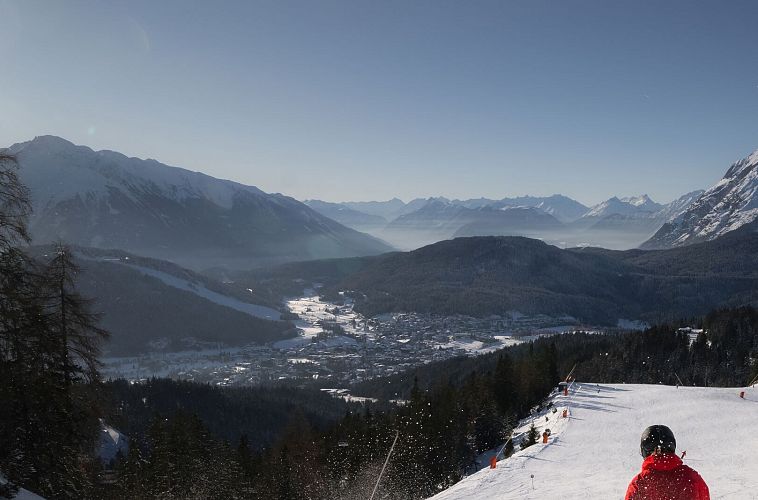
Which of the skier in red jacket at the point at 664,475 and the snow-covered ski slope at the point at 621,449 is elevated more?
the skier in red jacket at the point at 664,475

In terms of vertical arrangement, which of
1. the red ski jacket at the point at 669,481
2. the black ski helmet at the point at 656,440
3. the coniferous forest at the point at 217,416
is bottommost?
the coniferous forest at the point at 217,416

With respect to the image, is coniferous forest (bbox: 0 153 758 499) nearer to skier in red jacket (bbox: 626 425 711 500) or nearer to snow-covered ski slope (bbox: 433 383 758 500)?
snow-covered ski slope (bbox: 433 383 758 500)

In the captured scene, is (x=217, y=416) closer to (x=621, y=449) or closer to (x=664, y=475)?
(x=621, y=449)

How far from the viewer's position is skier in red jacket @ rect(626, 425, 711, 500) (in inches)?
216

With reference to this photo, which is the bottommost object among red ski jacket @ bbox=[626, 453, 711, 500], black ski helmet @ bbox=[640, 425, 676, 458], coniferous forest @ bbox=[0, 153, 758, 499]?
coniferous forest @ bbox=[0, 153, 758, 499]

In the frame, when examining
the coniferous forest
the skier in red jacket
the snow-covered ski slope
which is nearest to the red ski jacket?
the skier in red jacket

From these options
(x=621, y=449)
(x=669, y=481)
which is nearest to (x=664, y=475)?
(x=669, y=481)

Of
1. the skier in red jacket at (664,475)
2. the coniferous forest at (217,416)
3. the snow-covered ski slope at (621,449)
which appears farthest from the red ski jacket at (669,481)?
the coniferous forest at (217,416)

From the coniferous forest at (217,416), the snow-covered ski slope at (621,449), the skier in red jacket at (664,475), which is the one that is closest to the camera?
the skier in red jacket at (664,475)

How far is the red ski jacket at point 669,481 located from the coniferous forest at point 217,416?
13.6 meters

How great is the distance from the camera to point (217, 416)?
10188 centimetres

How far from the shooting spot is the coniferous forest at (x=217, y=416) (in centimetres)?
1325

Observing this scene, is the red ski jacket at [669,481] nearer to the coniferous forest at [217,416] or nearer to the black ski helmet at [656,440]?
the black ski helmet at [656,440]

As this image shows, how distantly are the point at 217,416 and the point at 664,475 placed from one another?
107894mm
